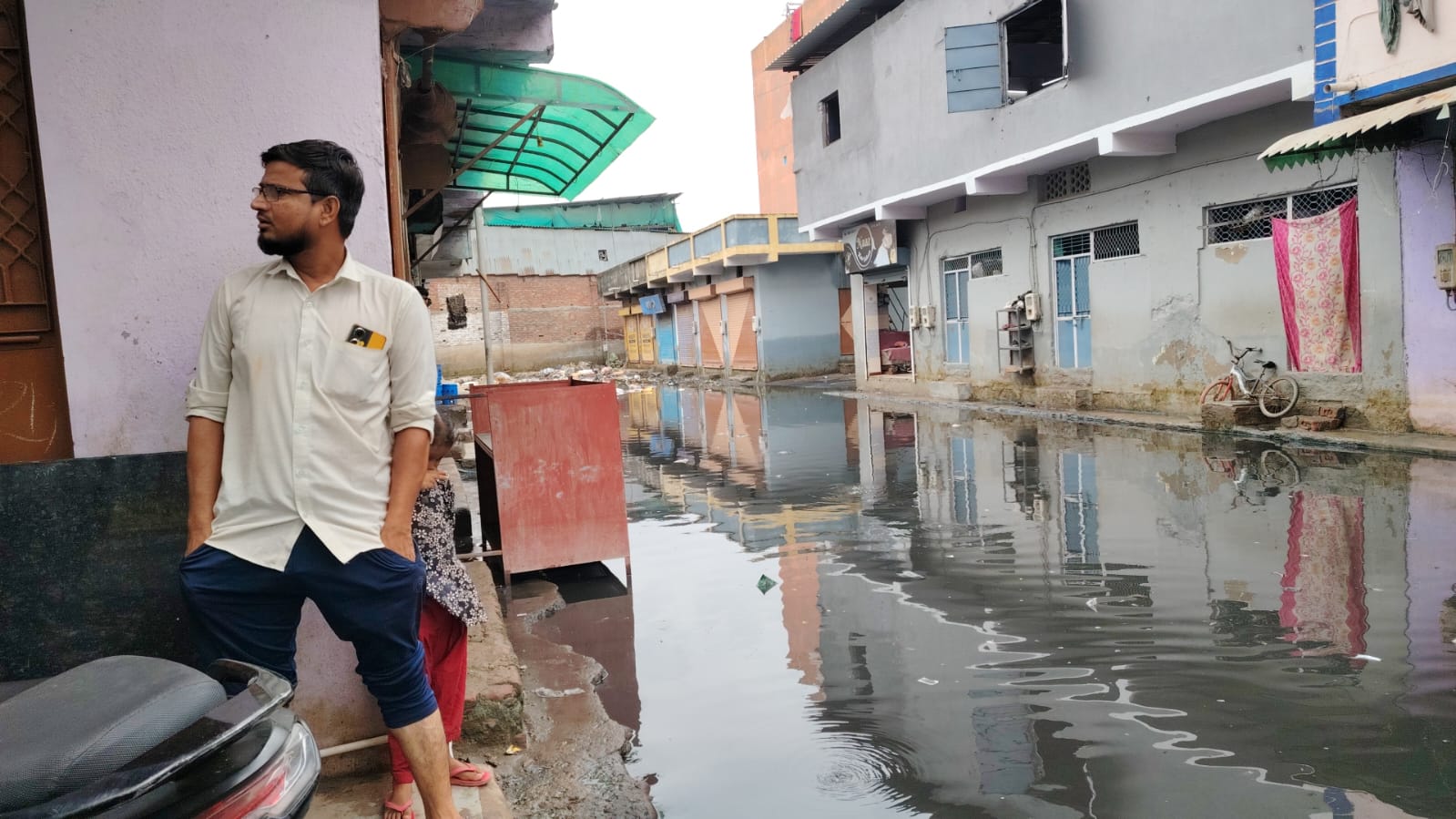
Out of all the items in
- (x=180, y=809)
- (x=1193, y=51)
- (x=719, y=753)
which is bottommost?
(x=719, y=753)

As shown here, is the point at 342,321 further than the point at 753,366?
No

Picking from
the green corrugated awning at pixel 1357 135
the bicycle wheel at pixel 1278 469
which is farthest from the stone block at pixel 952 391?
the green corrugated awning at pixel 1357 135

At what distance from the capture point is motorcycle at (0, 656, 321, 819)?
154 centimetres

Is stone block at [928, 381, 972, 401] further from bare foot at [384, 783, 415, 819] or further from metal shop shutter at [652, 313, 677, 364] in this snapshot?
metal shop shutter at [652, 313, 677, 364]

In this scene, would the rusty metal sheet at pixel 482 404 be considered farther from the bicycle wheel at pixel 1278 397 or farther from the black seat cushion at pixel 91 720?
the bicycle wheel at pixel 1278 397

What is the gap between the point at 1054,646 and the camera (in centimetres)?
462

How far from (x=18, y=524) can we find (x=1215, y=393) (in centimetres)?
1255

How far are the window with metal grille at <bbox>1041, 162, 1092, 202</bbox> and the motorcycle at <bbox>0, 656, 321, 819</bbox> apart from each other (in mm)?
15307

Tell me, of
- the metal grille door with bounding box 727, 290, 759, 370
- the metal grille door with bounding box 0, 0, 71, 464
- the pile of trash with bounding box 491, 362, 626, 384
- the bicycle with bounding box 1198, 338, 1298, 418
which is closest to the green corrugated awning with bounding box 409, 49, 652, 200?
the metal grille door with bounding box 0, 0, 71, 464

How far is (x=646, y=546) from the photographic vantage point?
759 cm

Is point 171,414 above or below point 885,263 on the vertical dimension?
below

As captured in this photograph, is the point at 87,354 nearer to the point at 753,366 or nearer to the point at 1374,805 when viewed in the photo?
the point at 1374,805

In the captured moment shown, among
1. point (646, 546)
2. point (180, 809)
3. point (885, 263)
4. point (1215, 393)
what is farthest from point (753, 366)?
point (180, 809)

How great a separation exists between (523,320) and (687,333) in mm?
7326
